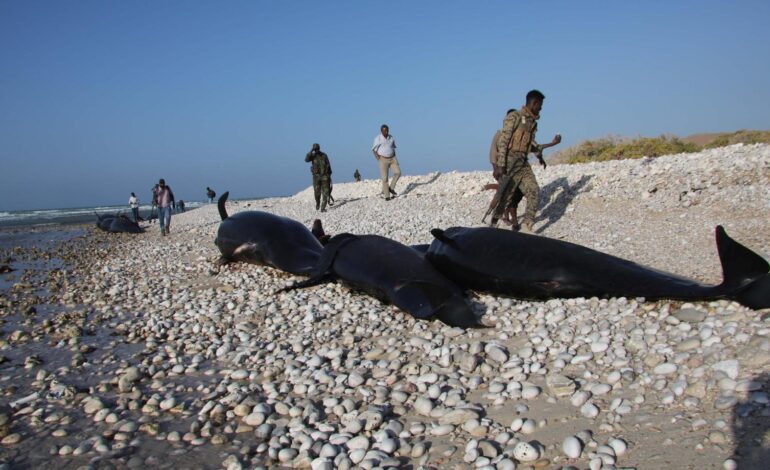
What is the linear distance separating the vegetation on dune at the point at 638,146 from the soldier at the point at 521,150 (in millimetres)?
13426

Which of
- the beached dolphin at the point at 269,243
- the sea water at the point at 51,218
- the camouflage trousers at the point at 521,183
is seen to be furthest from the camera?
the sea water at the point at 51,218

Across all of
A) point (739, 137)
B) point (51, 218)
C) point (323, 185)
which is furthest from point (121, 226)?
point (51, 218)

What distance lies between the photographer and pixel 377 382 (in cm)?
362

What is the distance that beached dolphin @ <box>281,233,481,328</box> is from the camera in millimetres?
4531

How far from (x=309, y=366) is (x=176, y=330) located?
1957 mm

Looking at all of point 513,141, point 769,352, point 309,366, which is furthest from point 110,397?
point 513,141

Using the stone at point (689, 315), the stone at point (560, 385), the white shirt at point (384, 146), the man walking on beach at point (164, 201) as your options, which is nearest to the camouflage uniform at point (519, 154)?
the stone at point (689, 315)

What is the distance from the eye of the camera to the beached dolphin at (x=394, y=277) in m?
4.53

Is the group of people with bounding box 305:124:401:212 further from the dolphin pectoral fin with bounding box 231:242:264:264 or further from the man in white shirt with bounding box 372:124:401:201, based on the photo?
the dolphin pectoral fin with bounding box 231:242:264:264

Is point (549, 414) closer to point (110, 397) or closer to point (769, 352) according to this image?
point (769, 352)

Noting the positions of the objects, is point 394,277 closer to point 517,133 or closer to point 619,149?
point 517,133

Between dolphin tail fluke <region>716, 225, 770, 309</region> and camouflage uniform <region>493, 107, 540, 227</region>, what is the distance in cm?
497

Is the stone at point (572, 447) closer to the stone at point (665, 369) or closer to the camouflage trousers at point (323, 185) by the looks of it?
the stone at point (665, 369)

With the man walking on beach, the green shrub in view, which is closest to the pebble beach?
the man walking on beach
